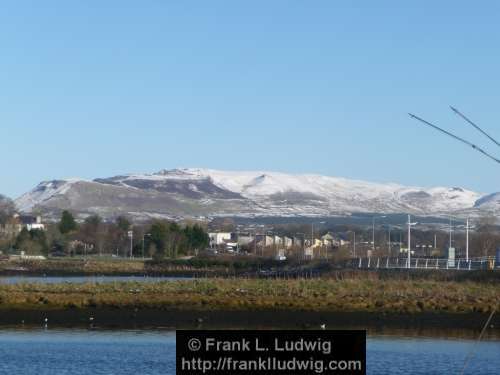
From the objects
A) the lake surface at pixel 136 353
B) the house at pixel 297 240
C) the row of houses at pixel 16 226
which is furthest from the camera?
the house at pixel 297 240

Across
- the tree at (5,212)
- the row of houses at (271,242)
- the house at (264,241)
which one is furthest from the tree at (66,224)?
the house at (264,241)

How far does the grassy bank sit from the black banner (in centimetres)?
Result: 3346

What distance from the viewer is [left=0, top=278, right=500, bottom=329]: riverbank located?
147 feet

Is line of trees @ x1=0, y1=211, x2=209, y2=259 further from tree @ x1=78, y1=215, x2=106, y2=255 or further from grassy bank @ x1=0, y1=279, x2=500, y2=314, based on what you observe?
grassy bank @ x1=0, y1=279, x2=500, y2=314

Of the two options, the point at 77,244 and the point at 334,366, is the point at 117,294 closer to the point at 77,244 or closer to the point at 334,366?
the point at 334,366

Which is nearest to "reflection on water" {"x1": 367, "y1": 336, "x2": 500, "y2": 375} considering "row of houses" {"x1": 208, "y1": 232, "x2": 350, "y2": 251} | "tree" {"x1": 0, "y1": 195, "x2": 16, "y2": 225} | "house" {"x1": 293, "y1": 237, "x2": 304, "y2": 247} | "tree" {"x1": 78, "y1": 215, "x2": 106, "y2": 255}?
"tree" {"x1": 78, "y1": 215, "x2": 106, "y2": 255}

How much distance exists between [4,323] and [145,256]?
3883 inches

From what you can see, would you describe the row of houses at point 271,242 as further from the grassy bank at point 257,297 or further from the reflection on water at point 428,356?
the reflection on water at point 428,356

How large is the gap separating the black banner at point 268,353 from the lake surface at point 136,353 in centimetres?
1707

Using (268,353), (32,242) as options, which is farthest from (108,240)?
(268,353)

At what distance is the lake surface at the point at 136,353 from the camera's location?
3212cm

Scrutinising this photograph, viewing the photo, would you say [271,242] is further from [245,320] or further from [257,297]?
[245,320]

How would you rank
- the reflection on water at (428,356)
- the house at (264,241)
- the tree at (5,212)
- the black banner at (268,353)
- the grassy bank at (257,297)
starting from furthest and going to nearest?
1. the house at (264,241)
2. the tree at (5,212)
3. the grassy bank at (257,297)
4. the reflection on water at (428,356)
5. the black banner at (268,353)

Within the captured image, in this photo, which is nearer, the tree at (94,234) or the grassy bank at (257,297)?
the grassy bank at (257,297)
